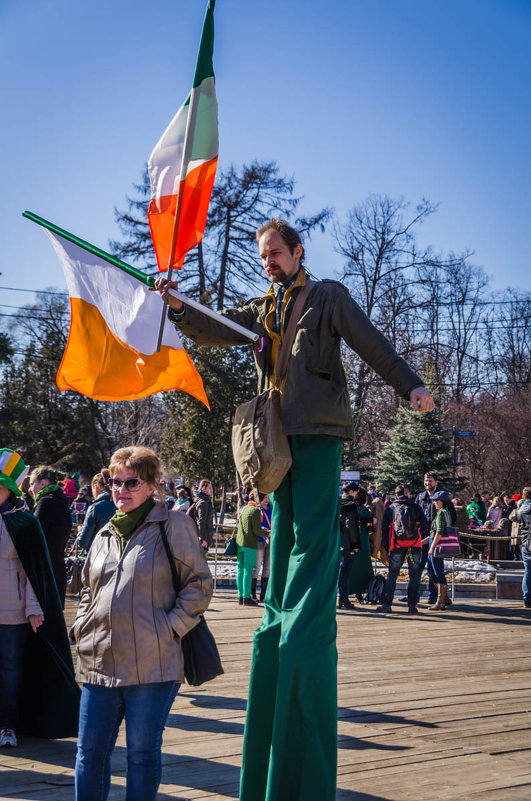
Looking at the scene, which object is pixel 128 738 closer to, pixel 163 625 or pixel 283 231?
pixel 163 625

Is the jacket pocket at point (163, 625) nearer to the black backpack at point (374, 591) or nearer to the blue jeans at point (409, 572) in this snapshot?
the blue jeans at point (409, 572)

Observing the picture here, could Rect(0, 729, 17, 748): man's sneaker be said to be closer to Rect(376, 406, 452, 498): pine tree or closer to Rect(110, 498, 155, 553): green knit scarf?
Rect(110, 498, 155, 553): green knit scarf

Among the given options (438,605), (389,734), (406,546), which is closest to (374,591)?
(438,605)

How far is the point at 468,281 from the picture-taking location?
41656 mm

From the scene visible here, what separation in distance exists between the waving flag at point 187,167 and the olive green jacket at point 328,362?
0.77m

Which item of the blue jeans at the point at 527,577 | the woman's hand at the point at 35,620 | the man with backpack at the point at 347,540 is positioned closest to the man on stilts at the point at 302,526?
the woman's hand at the point at 35,620

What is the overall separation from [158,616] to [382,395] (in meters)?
37.5

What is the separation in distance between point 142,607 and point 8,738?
224 centimetres

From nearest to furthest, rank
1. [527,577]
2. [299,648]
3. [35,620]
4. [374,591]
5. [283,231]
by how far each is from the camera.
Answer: [299,648]
[283,231]
[35,620]
[374,591]
[527,577]

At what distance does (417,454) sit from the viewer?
95.1 feet

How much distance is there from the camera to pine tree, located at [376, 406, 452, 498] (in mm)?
28688

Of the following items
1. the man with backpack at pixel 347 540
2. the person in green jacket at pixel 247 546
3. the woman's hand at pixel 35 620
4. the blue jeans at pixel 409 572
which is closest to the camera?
the woman's hand at pixel 35 620

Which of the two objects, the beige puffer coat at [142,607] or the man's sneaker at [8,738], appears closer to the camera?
the beige puffer coat at [142,607]

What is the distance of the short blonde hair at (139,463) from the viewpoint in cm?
352
